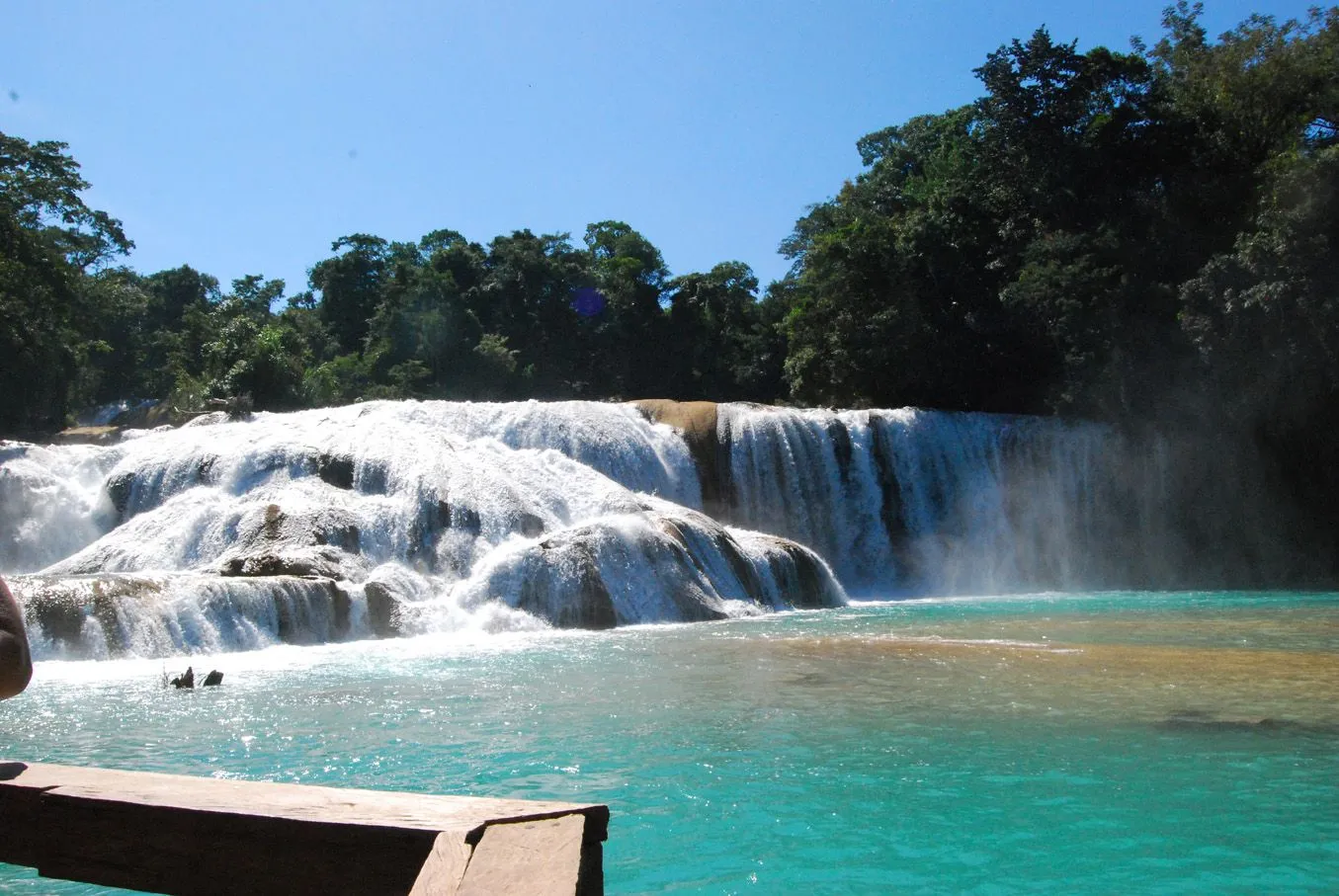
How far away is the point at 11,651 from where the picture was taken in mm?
2818

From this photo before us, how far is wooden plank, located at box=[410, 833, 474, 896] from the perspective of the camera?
86.8 inches

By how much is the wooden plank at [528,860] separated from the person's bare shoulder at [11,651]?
132 cm

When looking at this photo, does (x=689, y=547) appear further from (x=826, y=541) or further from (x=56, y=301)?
(x=56, y=301)

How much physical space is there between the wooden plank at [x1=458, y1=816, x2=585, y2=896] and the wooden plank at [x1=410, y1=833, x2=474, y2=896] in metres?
0.02

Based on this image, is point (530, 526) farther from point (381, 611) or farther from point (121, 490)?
point (121, 490)

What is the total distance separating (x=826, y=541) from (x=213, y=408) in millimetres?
16069

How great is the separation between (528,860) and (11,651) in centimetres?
150

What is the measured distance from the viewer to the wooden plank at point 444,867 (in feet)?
7.23

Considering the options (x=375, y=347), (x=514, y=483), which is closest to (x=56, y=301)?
(x=375, y=347)

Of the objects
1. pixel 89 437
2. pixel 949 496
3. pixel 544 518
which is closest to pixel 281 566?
pixel 544 518

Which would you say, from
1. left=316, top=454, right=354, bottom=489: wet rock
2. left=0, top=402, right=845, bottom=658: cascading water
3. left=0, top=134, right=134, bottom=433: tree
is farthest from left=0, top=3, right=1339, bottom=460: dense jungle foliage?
left=316, top=454, right=354, bottom=489: wet rock

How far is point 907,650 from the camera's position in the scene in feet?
42.5

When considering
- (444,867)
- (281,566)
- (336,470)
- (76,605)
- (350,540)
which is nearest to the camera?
(444,867)

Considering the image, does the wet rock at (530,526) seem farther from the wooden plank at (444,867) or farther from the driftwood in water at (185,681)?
the wooden plank at (444,867)
